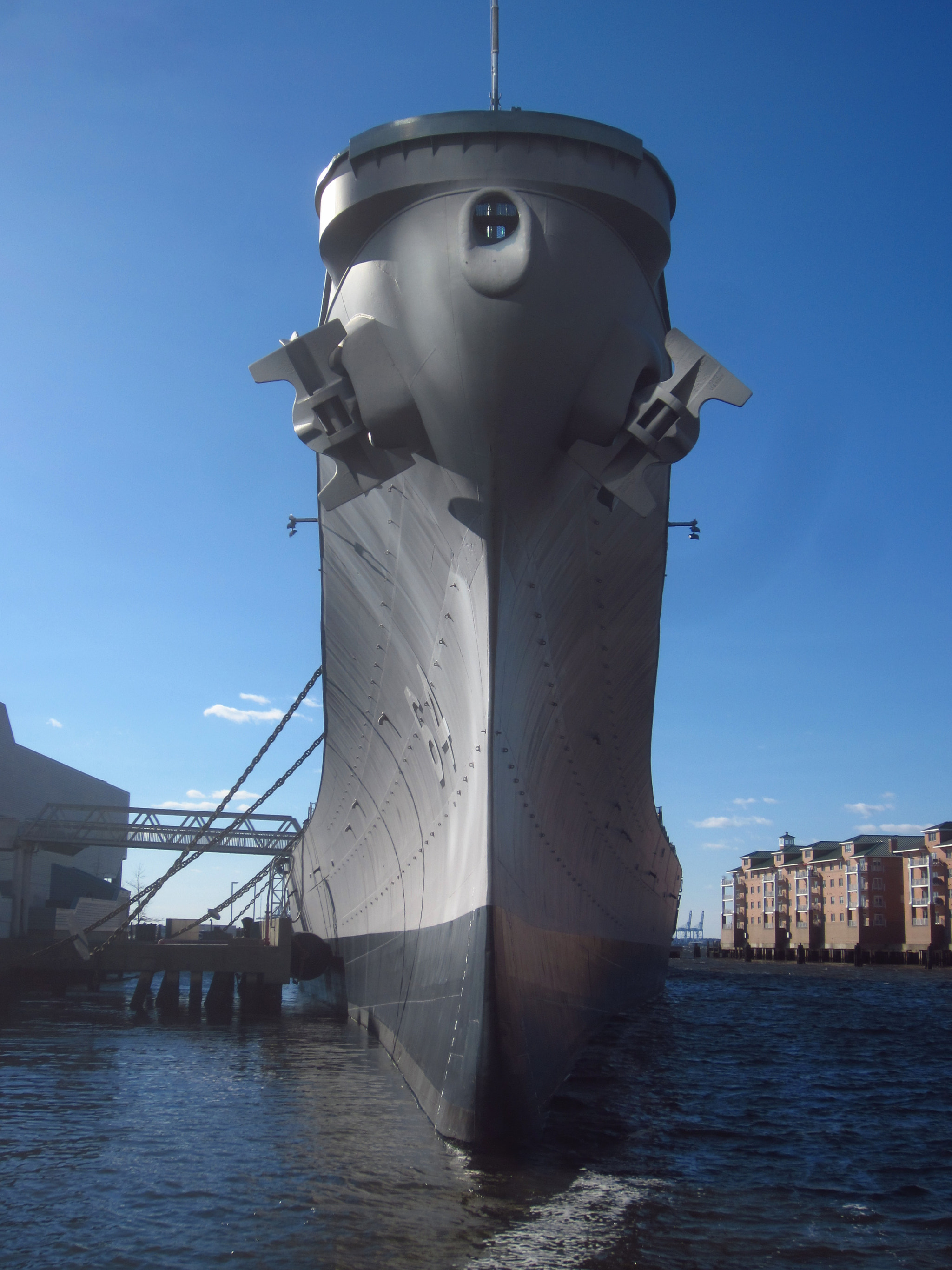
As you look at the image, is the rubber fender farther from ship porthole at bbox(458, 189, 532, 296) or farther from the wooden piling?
ship porthole at bbox(458, 189, 532, 296)

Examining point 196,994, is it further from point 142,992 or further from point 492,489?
point 492,489

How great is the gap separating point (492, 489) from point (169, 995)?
16380 millimetres

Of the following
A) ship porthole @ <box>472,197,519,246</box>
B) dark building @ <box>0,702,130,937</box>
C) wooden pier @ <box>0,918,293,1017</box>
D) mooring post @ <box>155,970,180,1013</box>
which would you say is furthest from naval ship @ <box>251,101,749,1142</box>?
dark building @ <box>0,702,130,937</box>

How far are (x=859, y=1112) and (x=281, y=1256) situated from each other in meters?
7.06

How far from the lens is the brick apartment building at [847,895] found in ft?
196

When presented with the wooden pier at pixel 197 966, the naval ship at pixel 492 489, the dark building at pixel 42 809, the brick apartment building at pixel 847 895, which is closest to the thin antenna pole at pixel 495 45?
the naval ship at pixel 492 489

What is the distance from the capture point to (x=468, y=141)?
7.45m

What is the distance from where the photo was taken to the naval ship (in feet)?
24.3

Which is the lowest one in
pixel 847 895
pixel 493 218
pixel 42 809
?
pixel 847 895

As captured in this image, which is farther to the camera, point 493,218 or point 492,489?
point 492,489

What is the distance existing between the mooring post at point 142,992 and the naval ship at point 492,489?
37.4ft

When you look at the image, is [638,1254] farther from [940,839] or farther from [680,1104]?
[940,839]

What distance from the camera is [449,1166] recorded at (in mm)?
6488

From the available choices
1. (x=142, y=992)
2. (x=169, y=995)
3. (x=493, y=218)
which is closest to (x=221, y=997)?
(x=169, y=995)
